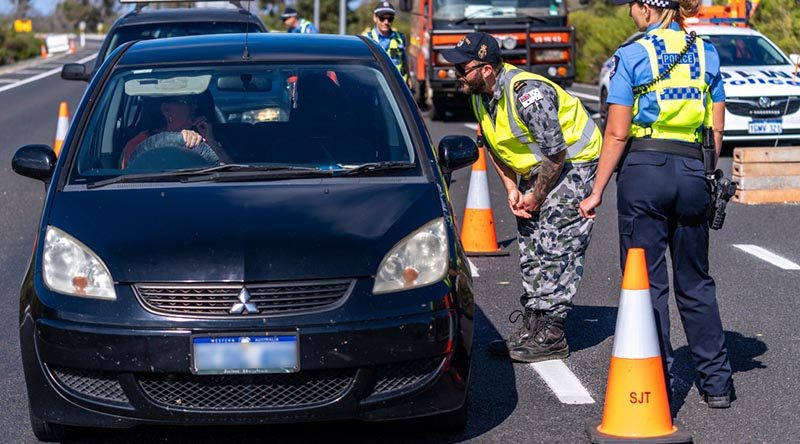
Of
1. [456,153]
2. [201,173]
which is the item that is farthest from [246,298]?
[456,153]

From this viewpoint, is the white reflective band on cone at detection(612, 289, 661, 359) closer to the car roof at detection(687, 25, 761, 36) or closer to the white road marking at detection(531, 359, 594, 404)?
the white road marking at detection(531, 359, 594, 404)

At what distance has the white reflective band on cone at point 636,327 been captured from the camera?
516cm

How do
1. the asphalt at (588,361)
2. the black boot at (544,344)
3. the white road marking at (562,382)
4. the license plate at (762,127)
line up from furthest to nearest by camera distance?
the license plate at (762,127) < the black boot at (544,344) < the white road marking at (562,382) < the asphalt at (588,361)

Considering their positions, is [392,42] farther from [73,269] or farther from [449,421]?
[73,269]

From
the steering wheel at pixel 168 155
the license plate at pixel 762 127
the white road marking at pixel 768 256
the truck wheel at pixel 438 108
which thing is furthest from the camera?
the truck wheel at pixel 438 108

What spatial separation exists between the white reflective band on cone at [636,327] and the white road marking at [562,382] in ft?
2.44

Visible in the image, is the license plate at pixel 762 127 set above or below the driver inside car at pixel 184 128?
below

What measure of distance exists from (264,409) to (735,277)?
4.82 m

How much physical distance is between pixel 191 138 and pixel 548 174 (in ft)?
5.42

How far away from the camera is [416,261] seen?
5.09 meters

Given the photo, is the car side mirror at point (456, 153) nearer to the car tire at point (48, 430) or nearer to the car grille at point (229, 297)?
the car grille at point (229, 297)

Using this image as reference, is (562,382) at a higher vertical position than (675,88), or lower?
lower

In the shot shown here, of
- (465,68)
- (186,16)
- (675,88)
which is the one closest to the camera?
(675,88)

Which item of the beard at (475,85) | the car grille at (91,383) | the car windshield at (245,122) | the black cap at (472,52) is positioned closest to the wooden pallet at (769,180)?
the beard at (475,85)
